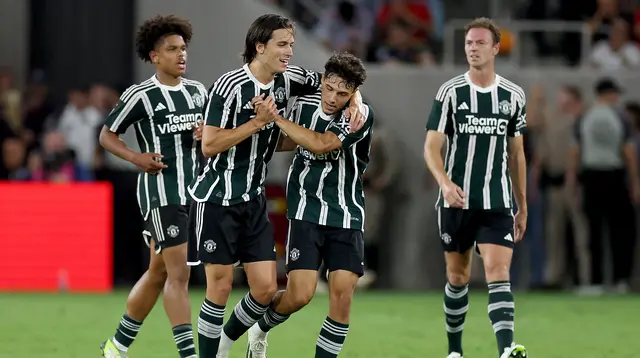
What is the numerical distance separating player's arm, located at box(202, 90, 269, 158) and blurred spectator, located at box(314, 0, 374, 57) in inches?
412

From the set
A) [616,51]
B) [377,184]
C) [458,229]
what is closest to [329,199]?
[458,229]

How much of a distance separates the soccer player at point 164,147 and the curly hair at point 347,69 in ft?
3.74

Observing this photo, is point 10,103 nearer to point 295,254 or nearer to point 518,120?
point 518,120

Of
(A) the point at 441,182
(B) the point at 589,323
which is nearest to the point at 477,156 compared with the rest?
(A) the point at 441,182

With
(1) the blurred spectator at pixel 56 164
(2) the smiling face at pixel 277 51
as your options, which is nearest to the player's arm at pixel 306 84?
(2) the smiling face at pixel 277 51

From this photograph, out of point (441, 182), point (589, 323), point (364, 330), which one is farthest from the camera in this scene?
point (589, 323)

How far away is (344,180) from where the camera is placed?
27.1 feet

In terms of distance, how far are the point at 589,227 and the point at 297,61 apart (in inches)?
168

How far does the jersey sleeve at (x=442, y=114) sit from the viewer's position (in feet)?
30.3

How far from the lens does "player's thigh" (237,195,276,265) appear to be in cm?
812

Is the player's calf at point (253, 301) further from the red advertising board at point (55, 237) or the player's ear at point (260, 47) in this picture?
the red advertising board at point (55, 237)

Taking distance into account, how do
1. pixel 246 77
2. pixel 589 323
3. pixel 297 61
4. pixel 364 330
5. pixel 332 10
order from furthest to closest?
pixel 332 10
pixel 297 61
pixel 589 323
pixel 364 330
pixel 246 77

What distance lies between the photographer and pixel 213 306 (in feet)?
26.5

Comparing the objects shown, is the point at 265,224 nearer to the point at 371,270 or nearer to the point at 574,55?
the point at 371,270
